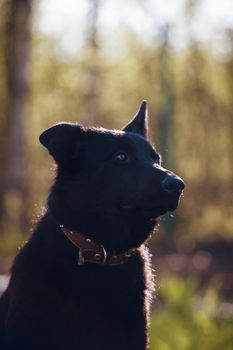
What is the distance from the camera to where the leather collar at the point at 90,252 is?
453cm

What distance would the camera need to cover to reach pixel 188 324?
718cm

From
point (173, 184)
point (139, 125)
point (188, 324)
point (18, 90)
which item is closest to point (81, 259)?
point (173, 184)

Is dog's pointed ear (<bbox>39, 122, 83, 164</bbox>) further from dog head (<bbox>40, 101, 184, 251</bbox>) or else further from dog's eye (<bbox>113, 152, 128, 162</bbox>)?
dog's eye (<bbox>113, 152, 128, 162</bbox>)

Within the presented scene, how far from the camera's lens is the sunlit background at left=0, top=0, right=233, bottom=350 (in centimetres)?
1638

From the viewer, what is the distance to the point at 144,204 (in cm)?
456

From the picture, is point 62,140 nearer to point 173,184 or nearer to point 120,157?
point 120,157

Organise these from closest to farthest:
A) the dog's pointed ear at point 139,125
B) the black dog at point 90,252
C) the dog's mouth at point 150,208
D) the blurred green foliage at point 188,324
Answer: the black dog at point 90,252 → the dog's mouth at point 150,208 → the dog's pointed ear at point 139,125 → the blurred green foliage at point 188,324

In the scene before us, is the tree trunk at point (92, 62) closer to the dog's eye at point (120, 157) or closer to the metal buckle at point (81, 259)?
the dog's eye at point (120, 157)

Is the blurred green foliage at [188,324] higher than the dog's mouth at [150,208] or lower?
lower

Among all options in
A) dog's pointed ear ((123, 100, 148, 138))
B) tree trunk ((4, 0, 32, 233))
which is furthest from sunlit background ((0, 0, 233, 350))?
dog's pointed ear ((123, 100, 148, 138))

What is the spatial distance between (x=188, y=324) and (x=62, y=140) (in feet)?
10.7

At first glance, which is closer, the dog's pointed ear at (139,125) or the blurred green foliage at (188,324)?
the dog's pointed ear at (139,125)

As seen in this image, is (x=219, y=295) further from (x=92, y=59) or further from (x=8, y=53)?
(x=92, y=59)

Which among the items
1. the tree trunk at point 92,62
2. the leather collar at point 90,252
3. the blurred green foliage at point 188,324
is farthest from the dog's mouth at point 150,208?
the tree trunk at point 92,62
